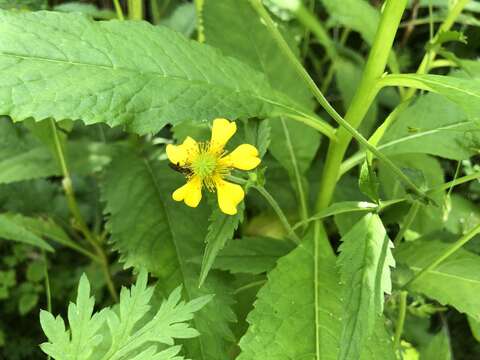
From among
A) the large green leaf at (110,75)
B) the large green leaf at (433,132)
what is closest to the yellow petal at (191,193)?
the large green leaf at (110,75)

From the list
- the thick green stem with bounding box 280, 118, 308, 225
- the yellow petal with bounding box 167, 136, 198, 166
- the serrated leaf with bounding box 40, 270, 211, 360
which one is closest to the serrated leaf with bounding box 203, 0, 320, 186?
the thick green stem with bounding box 280, 118, 308, 225

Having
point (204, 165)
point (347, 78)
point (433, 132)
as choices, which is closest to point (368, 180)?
point (204, 165)

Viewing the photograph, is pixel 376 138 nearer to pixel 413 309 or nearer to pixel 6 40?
pixel 413 309

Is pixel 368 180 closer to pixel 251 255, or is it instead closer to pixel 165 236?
pixel 251 255

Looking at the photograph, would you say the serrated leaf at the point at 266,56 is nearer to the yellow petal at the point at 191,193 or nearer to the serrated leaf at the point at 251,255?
the serrated leaf at the point at 251,255

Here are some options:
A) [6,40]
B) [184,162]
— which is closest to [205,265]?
[184,162]

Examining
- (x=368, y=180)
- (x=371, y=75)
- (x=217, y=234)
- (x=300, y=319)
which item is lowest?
(x=300, y=319)

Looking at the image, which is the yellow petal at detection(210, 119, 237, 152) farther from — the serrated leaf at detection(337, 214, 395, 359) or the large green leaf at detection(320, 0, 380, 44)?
the large green leaf at detection(320, 0, 380, 44)
